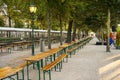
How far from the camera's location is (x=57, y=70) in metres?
14.8

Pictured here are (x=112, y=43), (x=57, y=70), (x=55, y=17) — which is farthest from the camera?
(x=112, y=43)

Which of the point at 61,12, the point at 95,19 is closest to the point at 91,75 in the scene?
the point at 61,12

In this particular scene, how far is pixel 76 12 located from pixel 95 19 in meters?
6.05

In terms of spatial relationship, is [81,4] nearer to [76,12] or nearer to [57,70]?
[76,12]

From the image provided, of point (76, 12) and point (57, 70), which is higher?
point (76, 12)

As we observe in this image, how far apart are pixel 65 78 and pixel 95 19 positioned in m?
30.0

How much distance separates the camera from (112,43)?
38719 mm

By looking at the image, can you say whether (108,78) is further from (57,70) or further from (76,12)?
(76,12)

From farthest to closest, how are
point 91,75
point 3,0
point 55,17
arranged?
point 55,17
point 3,0
point 91,75

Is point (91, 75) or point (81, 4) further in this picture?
point (81, 4)

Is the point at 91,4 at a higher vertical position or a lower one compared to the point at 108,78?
higher

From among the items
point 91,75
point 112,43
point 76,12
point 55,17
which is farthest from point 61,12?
point 91,75

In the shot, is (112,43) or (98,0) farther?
(112,43)

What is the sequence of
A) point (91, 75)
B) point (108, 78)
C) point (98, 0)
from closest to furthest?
1. point (108, 78)
2. point (91, 75)
3. point (98, 0)
